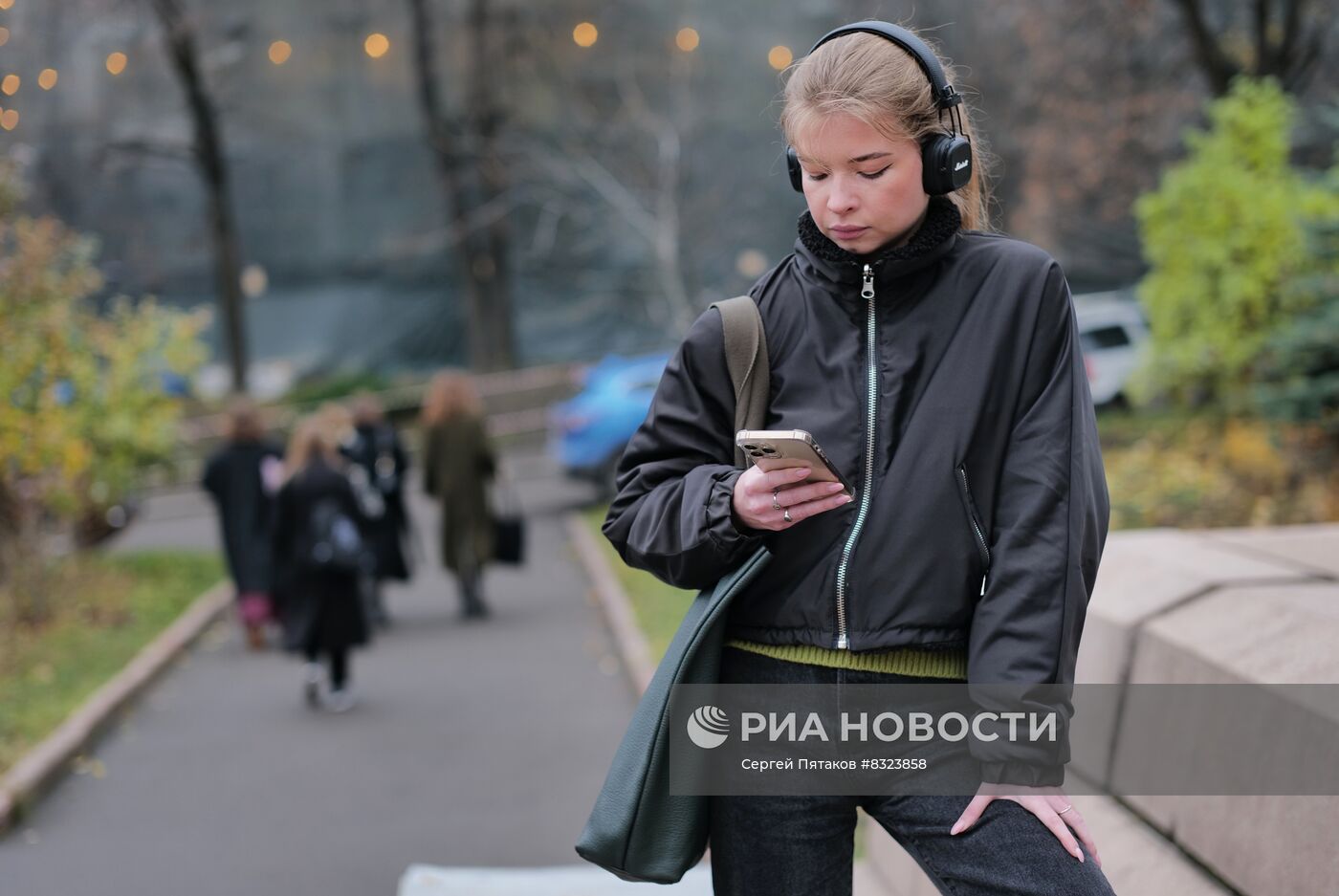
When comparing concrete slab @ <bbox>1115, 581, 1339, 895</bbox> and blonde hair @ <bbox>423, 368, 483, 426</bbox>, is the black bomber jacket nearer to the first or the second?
concrete slab @ <bbox>1115, 581, 1339, 895</bbox>

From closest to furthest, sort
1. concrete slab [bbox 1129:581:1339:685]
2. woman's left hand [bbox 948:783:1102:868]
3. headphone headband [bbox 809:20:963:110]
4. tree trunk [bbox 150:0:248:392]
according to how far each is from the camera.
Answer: woman's left hand [bbox 948:783:1102:868]
headphone headband [bbox 809:20:963:110]
concrete slab [bbox 1129:581:1339:685]
tree trunk [bbox 150:0:248:392]

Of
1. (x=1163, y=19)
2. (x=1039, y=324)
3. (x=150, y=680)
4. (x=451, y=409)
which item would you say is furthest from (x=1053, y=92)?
(x=1039, y=324)

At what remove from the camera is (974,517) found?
1986 millimetres

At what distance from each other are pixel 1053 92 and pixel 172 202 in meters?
15.9

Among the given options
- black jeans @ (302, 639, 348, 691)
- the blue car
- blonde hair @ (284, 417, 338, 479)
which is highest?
blonde hair @ (284, 417, 338, 479)

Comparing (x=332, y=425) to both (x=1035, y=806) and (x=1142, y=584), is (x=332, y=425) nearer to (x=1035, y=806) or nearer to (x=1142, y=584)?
(x=1142, y=584)

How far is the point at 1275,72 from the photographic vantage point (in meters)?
15.6

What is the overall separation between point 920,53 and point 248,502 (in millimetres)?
8939

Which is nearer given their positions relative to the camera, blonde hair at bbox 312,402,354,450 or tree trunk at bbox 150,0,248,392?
blonde hair at bbox 312,402,354,450

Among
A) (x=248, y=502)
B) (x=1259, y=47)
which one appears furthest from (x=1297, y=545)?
(x=1259, y=47)

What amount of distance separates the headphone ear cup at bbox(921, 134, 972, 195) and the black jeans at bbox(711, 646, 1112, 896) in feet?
2.48

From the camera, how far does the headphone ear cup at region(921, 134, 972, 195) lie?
6.63 feet

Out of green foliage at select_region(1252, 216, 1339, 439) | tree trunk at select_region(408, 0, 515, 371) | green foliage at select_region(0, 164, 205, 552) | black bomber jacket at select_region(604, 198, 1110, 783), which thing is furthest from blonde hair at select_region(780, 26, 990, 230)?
tree trunk at select_region(408, 0, 515, 371)

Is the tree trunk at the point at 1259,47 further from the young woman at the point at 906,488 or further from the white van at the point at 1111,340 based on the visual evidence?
the young woman at the point at 906,488
